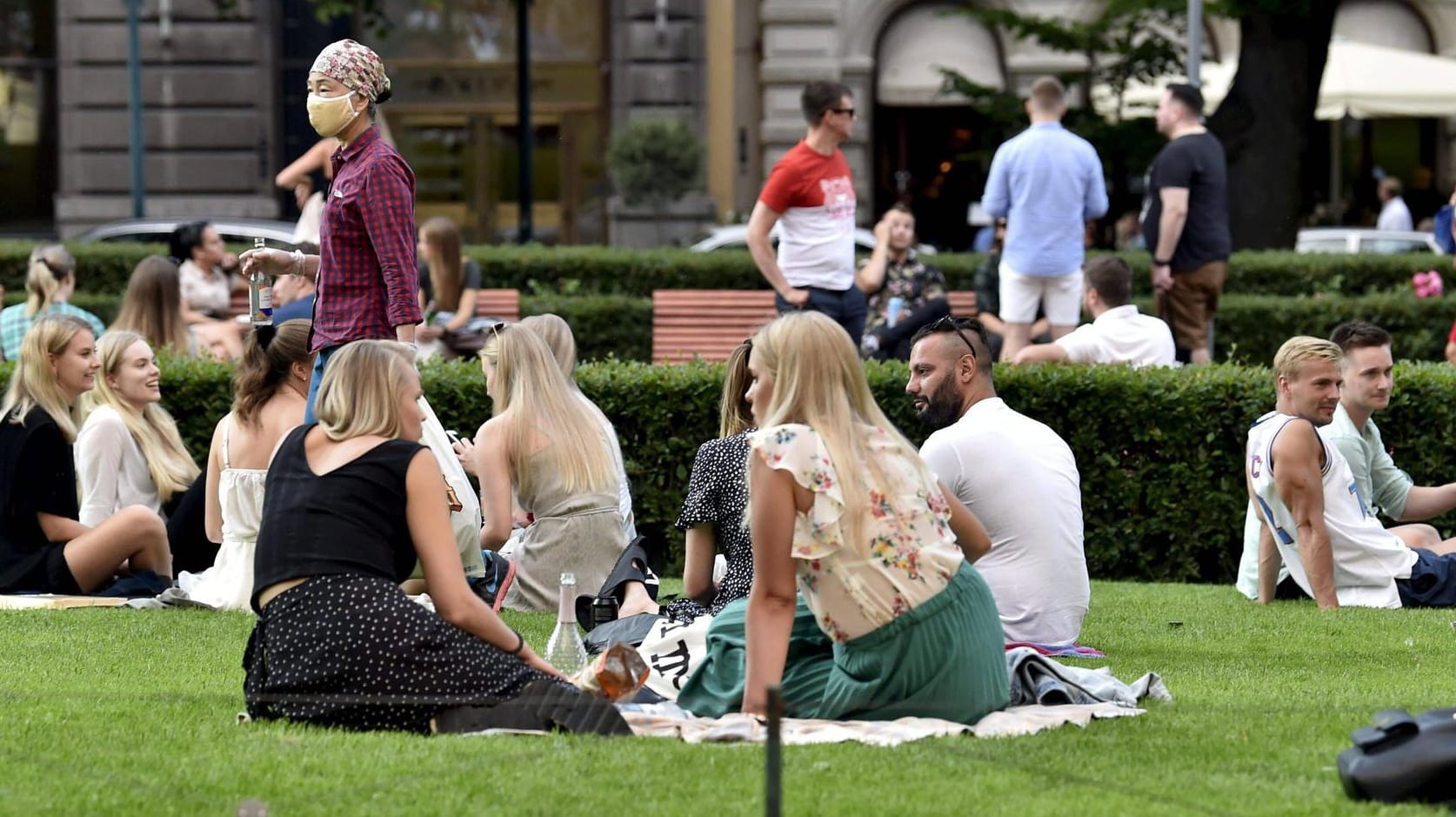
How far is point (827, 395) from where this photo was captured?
5348 millimetres

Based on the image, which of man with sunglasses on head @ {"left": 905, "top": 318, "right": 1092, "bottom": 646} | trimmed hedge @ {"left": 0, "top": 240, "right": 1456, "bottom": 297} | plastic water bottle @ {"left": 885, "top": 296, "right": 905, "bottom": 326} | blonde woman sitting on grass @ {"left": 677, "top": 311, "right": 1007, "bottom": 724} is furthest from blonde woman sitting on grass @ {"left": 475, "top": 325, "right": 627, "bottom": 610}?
trimmed hedge @ {"left": 0, "top": 240, "right": 1456, "bottom": 297}

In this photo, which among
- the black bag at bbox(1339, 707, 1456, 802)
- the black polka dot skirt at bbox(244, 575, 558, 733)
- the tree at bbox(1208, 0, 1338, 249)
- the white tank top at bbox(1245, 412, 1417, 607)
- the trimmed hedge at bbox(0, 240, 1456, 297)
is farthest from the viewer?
the tree at bbox(1208, 0, 1338, 249)

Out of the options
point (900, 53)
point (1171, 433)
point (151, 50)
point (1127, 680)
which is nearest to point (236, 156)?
point (151, 50)

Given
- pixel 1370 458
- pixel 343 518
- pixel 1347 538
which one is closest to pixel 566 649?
pixel 343 518

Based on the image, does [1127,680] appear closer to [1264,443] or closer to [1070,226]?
[1264,443]

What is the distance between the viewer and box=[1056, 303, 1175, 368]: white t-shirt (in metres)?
10.6

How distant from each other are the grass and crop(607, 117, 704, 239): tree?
66.6 ft

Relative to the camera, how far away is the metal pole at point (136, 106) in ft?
80.0

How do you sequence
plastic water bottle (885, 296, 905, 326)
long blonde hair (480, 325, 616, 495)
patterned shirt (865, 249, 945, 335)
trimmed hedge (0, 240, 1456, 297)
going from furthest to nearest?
trimmed hedge (0, 240, 1456, 297)
patterned shirt (865, 249, 945, 335)
plastic water bottle (885, 296, 905, 326)
long blonde hair (480, 325, 616, 495)

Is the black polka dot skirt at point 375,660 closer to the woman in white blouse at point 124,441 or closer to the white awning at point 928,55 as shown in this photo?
the woman in white blouse at point 124,441

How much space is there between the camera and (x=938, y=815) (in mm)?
4609

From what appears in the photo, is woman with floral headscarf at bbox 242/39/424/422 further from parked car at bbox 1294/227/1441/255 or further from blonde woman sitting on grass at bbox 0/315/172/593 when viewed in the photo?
parked car at bbox 1294/227/1441/255

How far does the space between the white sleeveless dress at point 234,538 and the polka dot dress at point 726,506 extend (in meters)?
2.06

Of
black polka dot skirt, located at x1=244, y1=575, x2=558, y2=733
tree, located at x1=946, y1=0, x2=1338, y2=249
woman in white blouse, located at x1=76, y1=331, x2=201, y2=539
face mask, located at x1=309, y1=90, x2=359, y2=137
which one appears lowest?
black polka dot skirt, located at x1=244, y1=575, x2=558, y2=733
